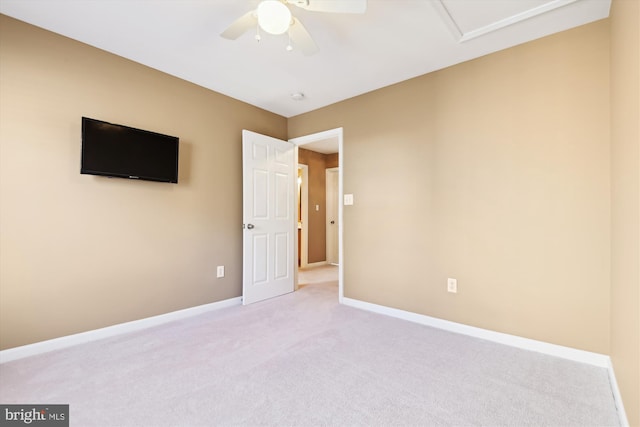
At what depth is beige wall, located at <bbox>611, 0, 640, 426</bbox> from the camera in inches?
49.1

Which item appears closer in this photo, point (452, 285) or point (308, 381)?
point (308, 381)

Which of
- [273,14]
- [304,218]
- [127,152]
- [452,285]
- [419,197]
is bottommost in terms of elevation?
[452,285]

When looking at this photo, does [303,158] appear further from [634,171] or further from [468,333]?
[634,171]

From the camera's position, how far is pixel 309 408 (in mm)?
1543

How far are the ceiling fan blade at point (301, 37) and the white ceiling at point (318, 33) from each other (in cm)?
25

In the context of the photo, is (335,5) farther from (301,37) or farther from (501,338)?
(501,338)

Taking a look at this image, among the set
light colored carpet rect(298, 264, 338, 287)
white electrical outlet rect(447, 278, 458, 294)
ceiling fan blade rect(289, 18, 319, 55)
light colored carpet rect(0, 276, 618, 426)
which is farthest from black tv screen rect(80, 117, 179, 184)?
white electrical outlet rect(447, 278, 458, 294)

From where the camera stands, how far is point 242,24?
1.79m

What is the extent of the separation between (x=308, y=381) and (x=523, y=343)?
1.75 m

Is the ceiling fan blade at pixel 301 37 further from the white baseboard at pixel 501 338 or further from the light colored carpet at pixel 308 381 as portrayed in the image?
the white baseboard at pixel 501 338

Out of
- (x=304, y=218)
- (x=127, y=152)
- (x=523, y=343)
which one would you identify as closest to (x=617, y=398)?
(x=523, y=343)

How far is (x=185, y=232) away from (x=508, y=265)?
3.06m

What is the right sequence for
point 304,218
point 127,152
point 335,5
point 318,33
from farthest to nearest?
1. point 304,218
2. point 127,152
3. point 318,33
4. point 335,5

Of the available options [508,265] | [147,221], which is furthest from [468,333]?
[147,221]
